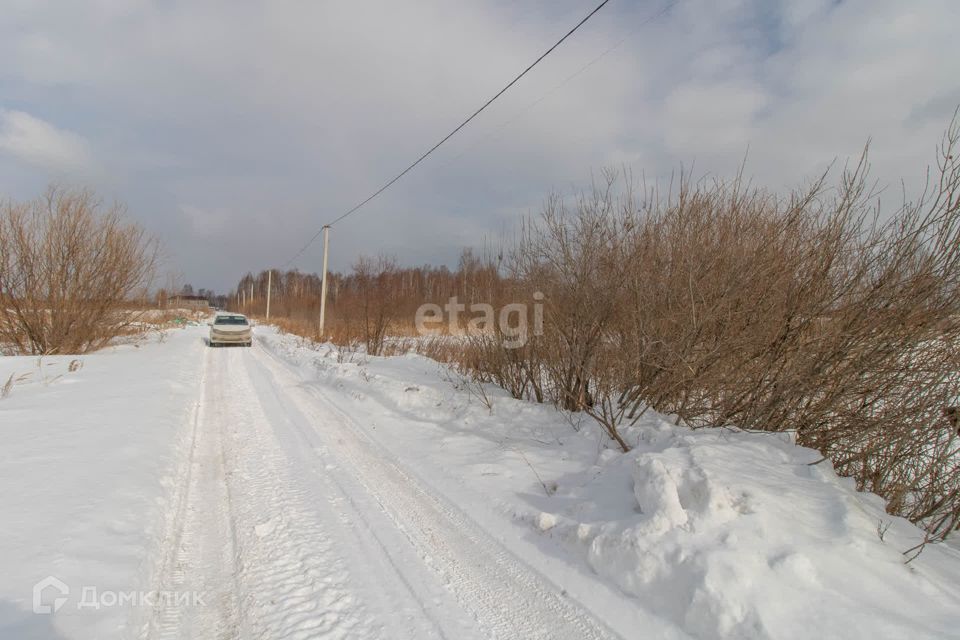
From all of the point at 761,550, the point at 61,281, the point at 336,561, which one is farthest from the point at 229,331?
the point at 761,550

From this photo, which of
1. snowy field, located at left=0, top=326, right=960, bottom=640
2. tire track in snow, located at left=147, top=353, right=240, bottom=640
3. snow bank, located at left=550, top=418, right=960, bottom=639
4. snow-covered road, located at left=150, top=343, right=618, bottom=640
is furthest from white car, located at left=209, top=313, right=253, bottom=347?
snow bank, located at left=550, top=418, right=960, bottom=639

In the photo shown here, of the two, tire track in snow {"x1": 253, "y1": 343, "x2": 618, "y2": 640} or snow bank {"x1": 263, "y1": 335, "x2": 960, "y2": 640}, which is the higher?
snow bank {"x1": 263, "y1": 335, "x2": 960, "y2": 640}

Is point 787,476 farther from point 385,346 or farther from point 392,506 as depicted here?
point 385,346

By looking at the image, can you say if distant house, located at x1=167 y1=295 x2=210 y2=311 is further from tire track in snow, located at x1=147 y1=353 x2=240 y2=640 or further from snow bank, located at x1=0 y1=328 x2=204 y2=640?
tire track in snow, located at x1=147 y1=353 x2=240 y2=640

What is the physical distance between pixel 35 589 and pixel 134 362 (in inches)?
474

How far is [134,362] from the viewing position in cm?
1199

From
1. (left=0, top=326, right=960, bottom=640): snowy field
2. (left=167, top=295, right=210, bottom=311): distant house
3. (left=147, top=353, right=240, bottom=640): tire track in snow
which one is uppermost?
(left=167, top=295, right=210, bottom=311): distant house

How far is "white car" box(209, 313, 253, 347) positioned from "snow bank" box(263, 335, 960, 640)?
1664 cm

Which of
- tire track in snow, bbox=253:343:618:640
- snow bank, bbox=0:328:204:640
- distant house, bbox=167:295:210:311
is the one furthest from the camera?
distant house, bbox=167:295:210:311

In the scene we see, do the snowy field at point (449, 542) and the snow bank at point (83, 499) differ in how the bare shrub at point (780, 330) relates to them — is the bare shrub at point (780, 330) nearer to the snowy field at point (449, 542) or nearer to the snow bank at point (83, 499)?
the snowy field at point (449, 542)

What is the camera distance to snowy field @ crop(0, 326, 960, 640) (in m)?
2.36

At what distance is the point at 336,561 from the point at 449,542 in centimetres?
83

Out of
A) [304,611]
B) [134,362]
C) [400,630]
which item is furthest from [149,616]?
[134,362]

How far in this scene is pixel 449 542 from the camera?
3.35 meters
